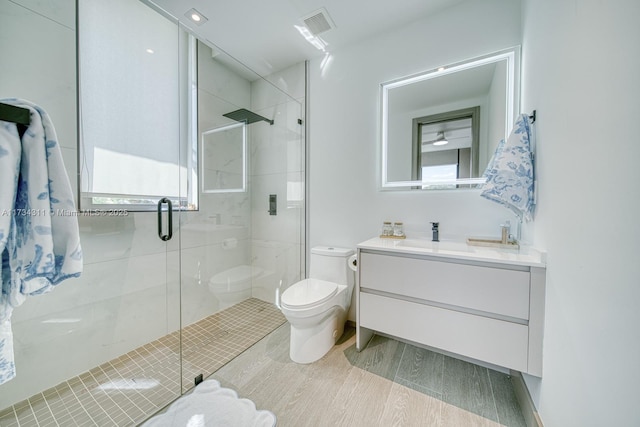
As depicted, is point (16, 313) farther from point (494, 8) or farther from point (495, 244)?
point (494, 8)

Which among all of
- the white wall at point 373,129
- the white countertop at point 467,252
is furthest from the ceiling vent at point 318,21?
the white countertop at point 467,252

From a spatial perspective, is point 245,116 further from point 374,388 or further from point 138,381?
point 374,388

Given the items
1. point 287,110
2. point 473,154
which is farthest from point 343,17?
point 473,154

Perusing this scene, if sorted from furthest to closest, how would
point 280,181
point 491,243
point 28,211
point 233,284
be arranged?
point 280,181 < point 233,284 < point 491,243 < point 28,211

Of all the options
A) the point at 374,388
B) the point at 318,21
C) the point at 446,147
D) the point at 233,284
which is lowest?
the point at 374,388

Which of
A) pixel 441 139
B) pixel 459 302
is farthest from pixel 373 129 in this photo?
pixel 459 302

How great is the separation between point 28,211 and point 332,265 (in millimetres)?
1667

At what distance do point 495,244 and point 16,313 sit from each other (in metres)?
2.69

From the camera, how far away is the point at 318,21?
1.81m

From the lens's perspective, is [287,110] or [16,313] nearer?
[16,313]

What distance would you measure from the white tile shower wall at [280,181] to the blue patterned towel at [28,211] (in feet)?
5.11

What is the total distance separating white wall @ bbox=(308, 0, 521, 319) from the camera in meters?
Answer: 1.60

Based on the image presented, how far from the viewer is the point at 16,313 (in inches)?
46.0

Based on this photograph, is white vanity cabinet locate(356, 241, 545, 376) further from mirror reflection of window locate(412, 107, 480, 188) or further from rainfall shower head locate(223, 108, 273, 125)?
rainfall shower head locate(223, 108, 273, 125)
